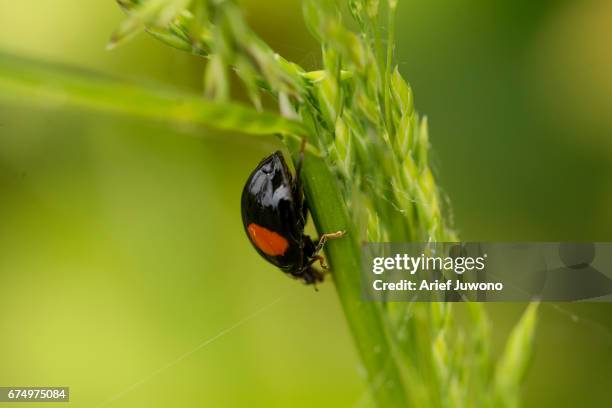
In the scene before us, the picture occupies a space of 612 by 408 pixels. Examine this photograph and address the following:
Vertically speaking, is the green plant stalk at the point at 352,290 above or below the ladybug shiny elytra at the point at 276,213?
below

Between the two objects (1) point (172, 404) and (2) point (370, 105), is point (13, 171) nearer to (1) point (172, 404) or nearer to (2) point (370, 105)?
(1) point (172, 404)

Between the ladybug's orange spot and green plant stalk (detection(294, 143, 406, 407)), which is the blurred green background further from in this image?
green plant stalk (detection(294, 143, 406, 407))

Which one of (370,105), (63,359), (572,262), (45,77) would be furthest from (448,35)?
(45,77)

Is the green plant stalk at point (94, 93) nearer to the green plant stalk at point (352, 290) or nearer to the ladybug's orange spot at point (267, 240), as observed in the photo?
the green plant stalk at point (352, 290)

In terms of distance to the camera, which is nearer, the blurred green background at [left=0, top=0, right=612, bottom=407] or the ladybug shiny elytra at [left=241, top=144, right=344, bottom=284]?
the ladybug shiny elytra at [left=241, top=144, right=344, bottom=284]

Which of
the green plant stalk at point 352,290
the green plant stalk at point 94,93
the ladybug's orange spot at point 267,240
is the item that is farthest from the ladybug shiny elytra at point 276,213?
the green plant stalk at point 94,93

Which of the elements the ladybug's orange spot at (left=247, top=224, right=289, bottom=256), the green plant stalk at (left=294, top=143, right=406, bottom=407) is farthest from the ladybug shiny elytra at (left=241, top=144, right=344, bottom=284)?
the green plant stalk at (left=294, top=143, right=406, bottom=407)

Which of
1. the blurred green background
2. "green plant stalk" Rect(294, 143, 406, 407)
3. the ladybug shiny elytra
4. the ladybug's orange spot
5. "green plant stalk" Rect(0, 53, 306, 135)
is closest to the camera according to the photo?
"green plant stalk" Rect(0, 53, 306, 135)
